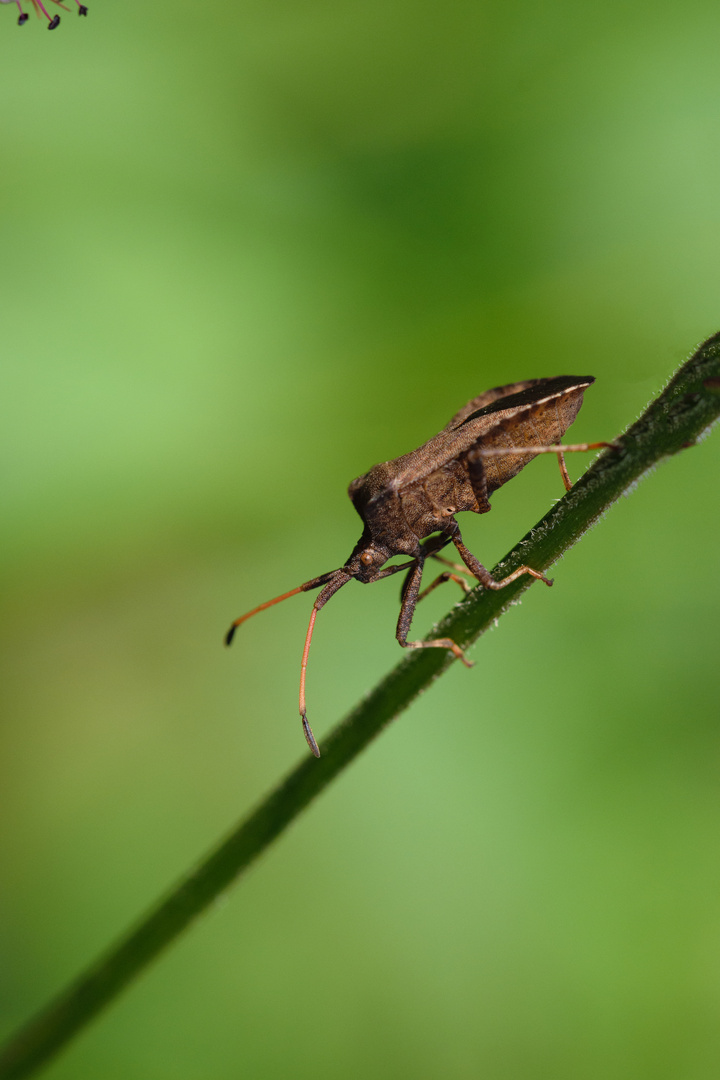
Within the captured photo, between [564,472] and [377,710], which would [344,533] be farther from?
[377,710]

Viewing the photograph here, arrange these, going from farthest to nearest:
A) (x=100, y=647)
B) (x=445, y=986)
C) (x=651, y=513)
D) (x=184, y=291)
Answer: (x=100, y=647)
(x=184, y=291)
(x=651, y=513)
(x=445, y=986)

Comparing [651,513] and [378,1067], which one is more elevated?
[651,513]

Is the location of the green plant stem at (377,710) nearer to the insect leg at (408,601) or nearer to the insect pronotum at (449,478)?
the insect pronotum at (449,478)

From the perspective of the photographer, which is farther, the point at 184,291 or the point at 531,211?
the point at 184,291

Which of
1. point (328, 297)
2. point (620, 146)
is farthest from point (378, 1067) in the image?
point (620, 146)

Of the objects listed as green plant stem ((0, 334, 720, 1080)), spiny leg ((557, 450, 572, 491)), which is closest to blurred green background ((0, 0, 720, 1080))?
spiny leg ((557, 450, 572, 491))

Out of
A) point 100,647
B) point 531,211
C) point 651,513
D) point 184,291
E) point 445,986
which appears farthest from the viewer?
point 100,647

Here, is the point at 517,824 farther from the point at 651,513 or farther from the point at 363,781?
the point at 651,513

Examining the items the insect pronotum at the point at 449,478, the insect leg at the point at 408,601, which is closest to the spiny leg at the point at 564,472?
the insect pronotum at the point at 449,478
